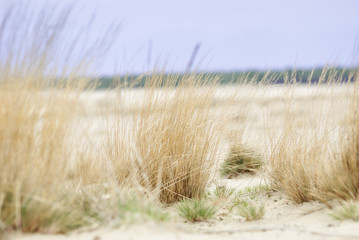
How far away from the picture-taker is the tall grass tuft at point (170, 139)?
287cm

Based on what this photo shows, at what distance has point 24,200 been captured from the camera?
73.5 inches

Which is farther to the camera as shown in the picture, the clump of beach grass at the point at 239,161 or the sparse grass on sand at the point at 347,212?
the clump of beach grass at the point at 239,161

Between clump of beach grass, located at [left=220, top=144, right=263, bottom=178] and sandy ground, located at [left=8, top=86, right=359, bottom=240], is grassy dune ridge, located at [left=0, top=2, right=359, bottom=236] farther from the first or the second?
clump of beach grass, located at [left=220, top=144, right=263, bottom=178]

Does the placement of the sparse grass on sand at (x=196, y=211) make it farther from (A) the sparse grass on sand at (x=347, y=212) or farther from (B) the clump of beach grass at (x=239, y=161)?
(B) the clump of beach grass at (x=239, y=161)

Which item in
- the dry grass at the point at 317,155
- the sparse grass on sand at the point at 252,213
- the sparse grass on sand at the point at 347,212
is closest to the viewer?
the sparse grass on sand at the point at 347,212

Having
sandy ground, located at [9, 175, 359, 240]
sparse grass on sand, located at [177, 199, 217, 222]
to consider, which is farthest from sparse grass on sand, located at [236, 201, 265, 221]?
sparse grass on sand, located at [177, 199, 217, 222]

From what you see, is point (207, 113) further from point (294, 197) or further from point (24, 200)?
point (24, 200)

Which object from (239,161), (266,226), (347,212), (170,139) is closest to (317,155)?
(347,212)

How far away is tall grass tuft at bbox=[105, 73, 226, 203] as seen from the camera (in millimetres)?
2867

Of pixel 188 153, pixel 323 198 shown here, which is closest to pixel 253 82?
pixel 188 153

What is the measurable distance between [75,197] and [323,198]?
1687 millimetres

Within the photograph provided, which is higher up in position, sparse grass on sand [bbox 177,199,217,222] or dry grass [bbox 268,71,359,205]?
dry grass [bbox 268,71,359,205]

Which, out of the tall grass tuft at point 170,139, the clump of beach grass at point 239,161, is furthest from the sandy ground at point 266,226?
the clump of beach grass at point 239,161

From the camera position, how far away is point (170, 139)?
2867 mm
